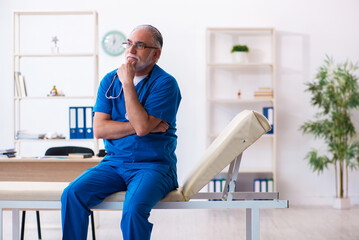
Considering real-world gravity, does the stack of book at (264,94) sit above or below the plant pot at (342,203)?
above

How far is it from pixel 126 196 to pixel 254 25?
144 inches

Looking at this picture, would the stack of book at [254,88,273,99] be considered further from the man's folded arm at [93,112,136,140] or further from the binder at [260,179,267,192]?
the man's folded arm at [93,112,136,140]

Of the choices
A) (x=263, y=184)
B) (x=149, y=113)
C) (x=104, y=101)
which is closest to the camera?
(x=149, y=113)

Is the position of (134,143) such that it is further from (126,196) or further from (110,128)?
(126,196)

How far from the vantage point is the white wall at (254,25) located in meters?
5.18

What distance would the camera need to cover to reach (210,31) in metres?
5.15

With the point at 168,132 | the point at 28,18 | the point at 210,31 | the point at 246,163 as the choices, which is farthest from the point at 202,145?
the point at 168,132

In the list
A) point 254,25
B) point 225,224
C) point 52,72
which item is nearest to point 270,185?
point 225,224

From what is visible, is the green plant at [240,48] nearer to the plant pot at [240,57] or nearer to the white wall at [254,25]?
the plant pot at [240,57]

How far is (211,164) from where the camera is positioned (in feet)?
6.64

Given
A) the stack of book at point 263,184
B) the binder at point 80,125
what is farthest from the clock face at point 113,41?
the stack of book at point 263,184

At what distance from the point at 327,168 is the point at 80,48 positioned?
2929 mm

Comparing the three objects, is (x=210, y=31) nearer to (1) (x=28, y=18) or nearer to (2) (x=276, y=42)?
(2) (x=276, y=42)

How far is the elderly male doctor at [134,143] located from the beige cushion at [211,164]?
0.09 meters
